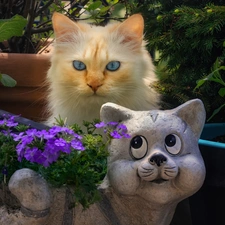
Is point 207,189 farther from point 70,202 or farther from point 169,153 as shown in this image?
point 70,202

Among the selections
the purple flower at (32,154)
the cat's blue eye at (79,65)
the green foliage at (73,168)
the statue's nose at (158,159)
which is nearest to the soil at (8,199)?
the green foliage at (73,168)

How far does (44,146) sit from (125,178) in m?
0.20

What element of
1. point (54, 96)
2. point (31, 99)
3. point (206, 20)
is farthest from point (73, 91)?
point (31, 99)

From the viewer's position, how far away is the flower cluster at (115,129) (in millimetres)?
1141

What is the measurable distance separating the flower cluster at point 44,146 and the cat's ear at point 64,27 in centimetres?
61

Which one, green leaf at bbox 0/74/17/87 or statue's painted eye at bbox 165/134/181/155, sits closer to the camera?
statue's painted eye at bbox 165/134/181/155

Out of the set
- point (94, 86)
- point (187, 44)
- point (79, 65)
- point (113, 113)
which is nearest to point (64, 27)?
point (79, 65)

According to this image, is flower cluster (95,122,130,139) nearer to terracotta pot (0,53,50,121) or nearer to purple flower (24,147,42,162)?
purple flower (24,147,42,162)

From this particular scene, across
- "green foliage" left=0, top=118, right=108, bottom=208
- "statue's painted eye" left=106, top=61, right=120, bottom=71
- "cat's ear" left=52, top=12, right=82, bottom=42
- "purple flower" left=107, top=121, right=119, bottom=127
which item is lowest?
"green foliage" left=0, top=118, right=108, bottom=208

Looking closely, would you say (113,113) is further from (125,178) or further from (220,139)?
(220,139)

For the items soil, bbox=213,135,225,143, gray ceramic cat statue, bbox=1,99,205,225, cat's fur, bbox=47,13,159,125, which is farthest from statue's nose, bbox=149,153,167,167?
soil, bbox=213,135,225,143

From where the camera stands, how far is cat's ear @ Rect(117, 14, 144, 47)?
163 cm

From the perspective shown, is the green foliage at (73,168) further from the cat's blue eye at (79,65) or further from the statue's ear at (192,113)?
the cat's blue eye at (79,65)

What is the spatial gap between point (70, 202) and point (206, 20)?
0.86m
